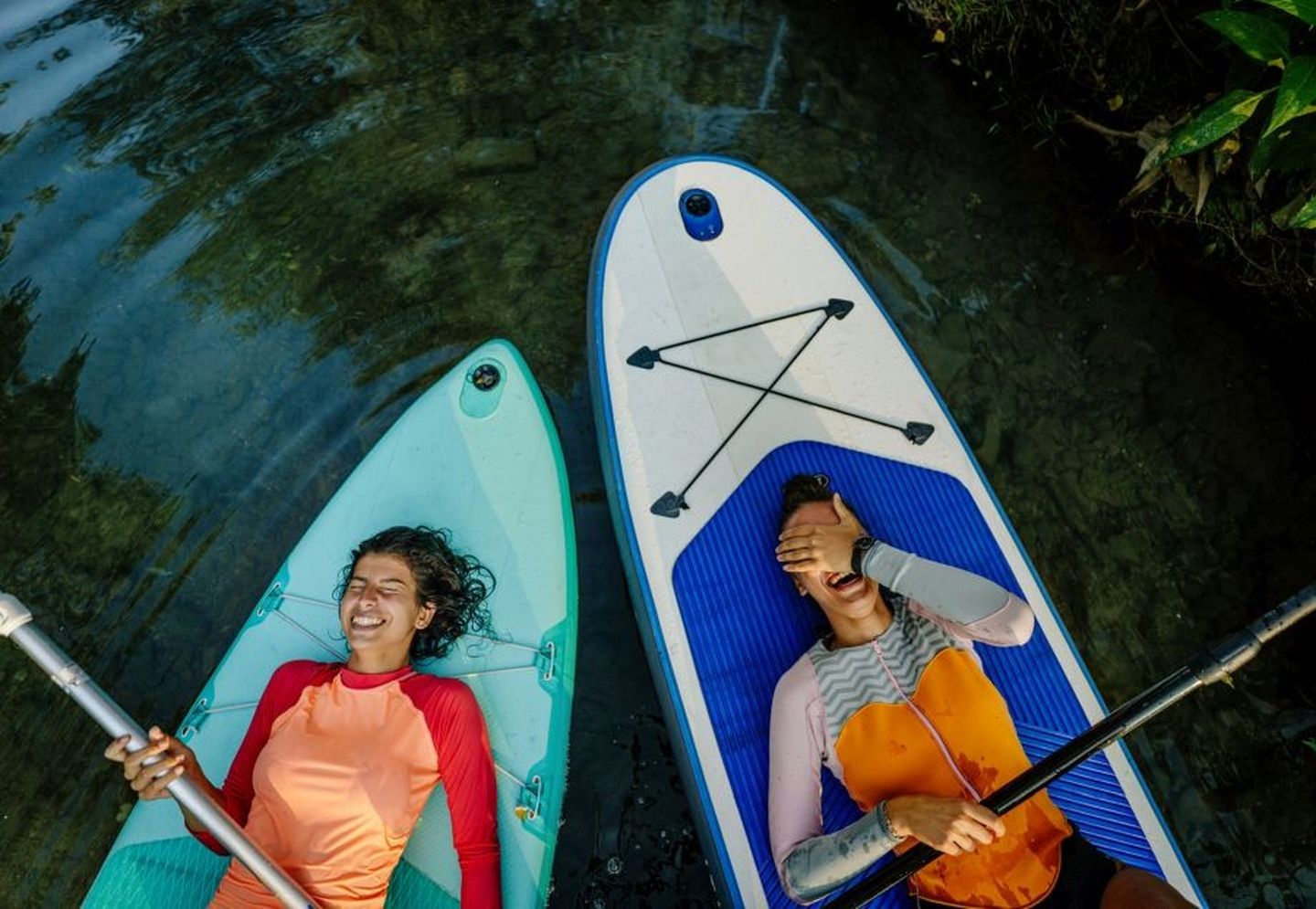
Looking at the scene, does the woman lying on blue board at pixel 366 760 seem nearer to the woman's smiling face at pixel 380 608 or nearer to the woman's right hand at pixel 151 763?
the woman's smiling face at pixel 380 608

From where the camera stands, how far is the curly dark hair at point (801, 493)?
2967 mm

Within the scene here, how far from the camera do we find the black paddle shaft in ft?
7.01

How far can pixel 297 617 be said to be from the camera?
340 centimetres

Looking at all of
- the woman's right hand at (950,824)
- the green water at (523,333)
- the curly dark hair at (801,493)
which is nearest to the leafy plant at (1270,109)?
the green water at (523,333)

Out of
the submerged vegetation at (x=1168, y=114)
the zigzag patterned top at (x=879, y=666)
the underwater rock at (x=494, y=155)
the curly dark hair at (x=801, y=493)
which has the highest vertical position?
the underwater rock at (x=494, y=155)

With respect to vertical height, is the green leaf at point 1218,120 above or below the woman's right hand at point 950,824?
above

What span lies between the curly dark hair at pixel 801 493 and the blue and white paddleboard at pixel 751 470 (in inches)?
9.7

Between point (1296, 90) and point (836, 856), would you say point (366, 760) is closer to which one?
point (836, 856)

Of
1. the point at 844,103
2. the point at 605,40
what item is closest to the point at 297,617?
the point at 605,40

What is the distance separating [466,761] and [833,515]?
5.01 feet

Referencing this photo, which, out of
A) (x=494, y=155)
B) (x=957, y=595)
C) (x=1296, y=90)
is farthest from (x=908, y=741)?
(x=494, y=155)

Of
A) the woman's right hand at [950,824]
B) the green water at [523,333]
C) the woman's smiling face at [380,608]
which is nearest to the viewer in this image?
the woman's right hand at [950,824]

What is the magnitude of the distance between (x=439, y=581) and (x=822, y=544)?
56.1 inches

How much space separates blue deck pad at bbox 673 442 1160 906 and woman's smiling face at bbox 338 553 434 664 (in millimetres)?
1006
